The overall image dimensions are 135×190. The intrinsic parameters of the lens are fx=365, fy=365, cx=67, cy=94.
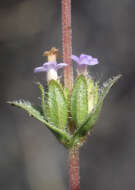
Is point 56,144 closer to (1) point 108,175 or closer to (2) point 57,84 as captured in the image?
(1) point 108,175

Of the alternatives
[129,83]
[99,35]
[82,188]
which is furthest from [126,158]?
[99,35]

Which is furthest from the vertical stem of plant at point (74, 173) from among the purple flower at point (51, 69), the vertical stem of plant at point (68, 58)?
the purple flower at point (51, 69)

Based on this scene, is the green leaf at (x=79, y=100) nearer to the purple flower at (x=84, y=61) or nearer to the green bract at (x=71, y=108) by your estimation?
the green bract at (x=71, y=108)

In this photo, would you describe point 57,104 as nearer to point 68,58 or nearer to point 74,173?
point 68,58

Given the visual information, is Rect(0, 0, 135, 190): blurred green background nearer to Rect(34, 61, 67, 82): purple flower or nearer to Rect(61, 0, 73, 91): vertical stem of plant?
Rect(34, 61, 67, 82): purple flower

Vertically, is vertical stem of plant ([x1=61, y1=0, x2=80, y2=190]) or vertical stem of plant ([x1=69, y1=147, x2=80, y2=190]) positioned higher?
vertical stem of plant ([x1=61, y1=0, x2=80, y2=190])

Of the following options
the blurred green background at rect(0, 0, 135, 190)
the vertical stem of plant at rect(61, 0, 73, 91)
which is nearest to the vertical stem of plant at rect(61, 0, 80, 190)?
the vertical stem of plant at rect(61, 0, 73, 91)

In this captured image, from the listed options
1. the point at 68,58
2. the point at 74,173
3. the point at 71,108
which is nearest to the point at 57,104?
the point at 71,108
